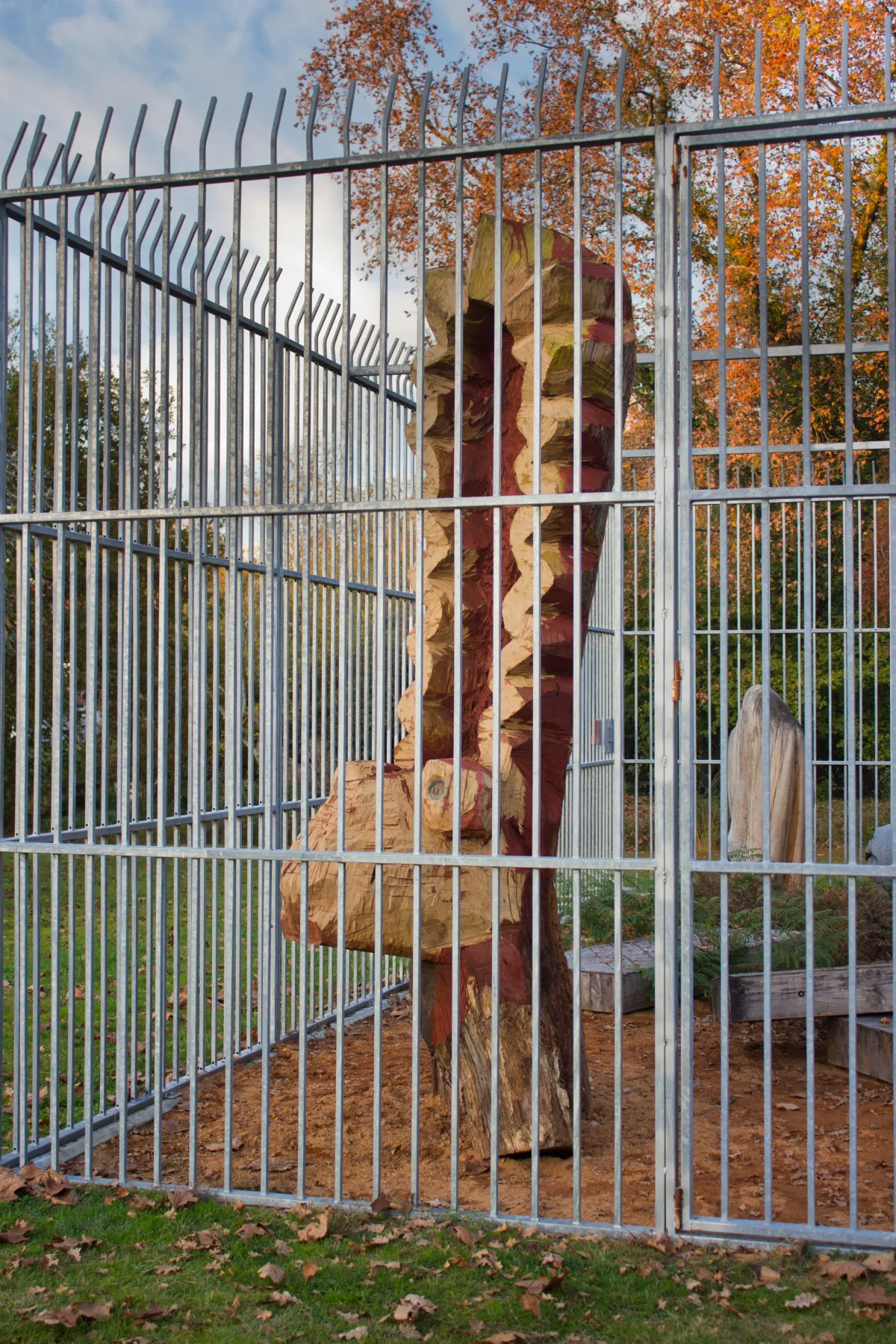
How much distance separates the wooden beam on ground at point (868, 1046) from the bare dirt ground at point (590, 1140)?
0.33 feet

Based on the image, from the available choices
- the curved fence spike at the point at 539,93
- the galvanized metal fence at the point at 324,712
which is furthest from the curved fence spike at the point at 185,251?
the curved fence spike at the point at 539,93

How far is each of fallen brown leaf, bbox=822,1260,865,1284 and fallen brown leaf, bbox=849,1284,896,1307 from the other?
75mm

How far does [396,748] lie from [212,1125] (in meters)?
1.94

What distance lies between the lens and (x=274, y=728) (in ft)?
14.7

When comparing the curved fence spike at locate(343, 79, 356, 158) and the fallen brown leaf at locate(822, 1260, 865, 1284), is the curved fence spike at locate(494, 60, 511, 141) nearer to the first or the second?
the curved fence spike at locate(343, 79, 356, 158)

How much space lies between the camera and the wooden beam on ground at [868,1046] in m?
5.79

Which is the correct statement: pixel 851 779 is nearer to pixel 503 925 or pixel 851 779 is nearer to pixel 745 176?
pixel 503 925

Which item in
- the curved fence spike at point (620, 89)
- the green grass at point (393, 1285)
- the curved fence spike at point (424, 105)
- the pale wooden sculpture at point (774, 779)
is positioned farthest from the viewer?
the pale wooden sculpture at point (774, 779)

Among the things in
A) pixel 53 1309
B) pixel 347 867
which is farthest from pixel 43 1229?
pixel 347 867

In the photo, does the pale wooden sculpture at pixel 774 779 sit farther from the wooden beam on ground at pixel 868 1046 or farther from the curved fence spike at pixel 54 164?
the curved fence spike at pixel 54 164

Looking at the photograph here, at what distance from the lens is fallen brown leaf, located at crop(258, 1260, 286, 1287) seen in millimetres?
3697

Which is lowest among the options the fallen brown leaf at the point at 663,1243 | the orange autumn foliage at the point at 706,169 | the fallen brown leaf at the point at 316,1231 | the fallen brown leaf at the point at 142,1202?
the fallen brown leaf at the point at 142,1202

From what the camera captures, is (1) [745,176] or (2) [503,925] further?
(1) [745,176]

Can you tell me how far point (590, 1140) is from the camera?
16.5ft
